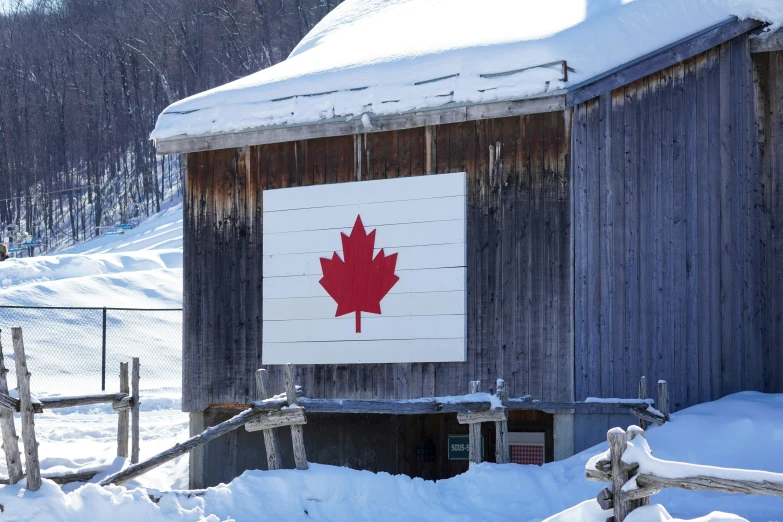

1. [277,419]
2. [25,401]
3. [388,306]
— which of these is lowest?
[277,419]

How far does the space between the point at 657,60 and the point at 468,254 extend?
296cm

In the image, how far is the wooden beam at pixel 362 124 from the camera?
38.2 ft

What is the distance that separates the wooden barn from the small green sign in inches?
47.8

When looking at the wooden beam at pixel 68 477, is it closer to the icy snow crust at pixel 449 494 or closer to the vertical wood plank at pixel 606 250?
the icy snow crust at pixel 449 494

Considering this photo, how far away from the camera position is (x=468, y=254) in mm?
12133

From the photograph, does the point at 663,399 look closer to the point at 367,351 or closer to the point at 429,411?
the point at 429,411

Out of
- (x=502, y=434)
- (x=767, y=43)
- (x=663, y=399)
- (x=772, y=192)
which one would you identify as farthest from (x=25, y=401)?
(x=767, y=43)

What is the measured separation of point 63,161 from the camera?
191ft

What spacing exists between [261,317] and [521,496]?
14.1 ft

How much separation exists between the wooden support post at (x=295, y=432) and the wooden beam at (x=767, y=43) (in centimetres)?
657

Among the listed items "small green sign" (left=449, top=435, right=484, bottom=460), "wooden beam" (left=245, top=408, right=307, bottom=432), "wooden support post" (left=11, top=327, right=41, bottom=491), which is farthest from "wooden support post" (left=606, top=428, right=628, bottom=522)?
"small green sign" (left=449, top=435, right=484, bottom=460)

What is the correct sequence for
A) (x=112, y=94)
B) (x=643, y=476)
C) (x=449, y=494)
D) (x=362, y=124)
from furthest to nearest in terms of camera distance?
1. (x=112, y=94)
2. (x=362, y=124)
3. (x=449, y=494)
4. (x=643, y=476)

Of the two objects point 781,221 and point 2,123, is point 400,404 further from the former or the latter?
point 2,123

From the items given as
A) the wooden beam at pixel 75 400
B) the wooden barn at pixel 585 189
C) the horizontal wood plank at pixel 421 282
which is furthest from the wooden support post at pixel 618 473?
the wooden beam at pixel 75 400
